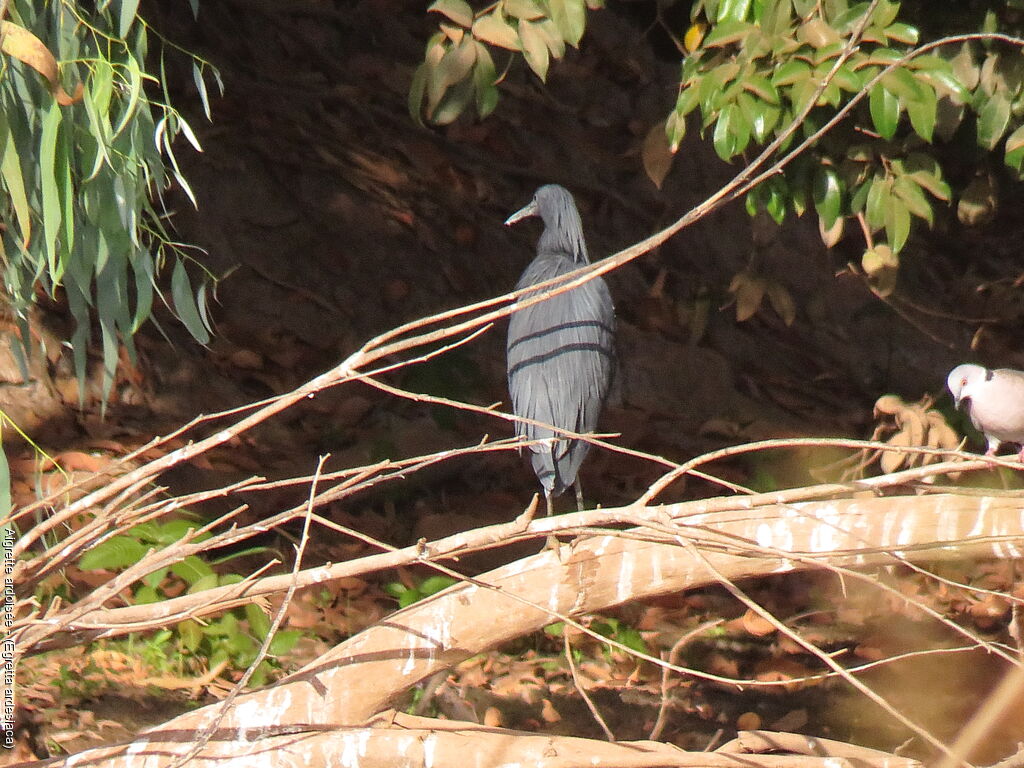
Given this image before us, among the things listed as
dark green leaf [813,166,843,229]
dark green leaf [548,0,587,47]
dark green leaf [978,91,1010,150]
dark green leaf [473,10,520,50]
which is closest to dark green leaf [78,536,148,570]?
dark green leaf [473,10,520,50]

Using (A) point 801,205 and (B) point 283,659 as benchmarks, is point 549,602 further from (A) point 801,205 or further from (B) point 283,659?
(B) point 283,659

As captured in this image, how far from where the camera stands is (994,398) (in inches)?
122

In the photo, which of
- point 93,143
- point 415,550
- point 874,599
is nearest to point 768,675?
point 874,599

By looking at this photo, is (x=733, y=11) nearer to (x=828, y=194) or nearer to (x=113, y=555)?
(x=828, y=194)

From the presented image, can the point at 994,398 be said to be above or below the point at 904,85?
below

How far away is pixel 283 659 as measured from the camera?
369cm

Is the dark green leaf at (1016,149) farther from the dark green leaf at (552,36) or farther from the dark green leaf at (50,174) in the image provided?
the dark green leaf at (50,174)

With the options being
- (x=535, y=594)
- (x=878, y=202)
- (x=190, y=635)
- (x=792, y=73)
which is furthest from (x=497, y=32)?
(x=190, y=635)

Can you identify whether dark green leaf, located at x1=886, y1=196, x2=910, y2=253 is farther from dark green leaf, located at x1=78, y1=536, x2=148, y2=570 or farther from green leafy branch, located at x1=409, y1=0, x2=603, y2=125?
dark green leaf, located at x1=78, y1=536, x2=148, y2=570

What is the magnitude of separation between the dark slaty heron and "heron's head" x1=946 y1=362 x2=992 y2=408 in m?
1.09

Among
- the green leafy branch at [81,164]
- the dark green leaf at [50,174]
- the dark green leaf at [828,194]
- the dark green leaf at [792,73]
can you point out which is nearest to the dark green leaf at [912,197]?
the dark green leaf at [828,194]

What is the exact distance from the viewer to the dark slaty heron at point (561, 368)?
3508 millimetres

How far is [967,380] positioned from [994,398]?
0.12m

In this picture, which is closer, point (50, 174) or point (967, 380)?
point (50, 174)
